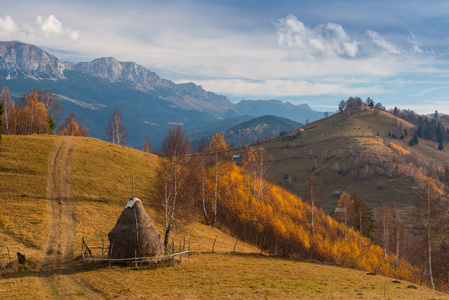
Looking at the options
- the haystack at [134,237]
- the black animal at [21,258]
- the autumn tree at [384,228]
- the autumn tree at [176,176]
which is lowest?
the autumn tree at [384,228]

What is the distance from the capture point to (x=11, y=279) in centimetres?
2417

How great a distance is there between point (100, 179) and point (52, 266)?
32.5m

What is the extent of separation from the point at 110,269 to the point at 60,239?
34.5ft

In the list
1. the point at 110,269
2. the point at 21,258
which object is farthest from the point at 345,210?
the point at 21,258

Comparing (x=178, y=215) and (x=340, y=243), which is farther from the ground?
(x=178, y=215)

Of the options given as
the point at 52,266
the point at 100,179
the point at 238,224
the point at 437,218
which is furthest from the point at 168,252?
the point at 437,218

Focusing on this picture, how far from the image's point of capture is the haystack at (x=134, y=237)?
3031 cm

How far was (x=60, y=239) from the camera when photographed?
34969mm

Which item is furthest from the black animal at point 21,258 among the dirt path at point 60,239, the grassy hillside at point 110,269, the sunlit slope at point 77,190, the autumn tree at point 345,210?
the autumn tree at point 345,210

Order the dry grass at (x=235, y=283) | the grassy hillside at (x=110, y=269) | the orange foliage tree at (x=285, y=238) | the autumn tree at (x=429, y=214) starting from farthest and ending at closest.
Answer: the orange foliage tree at (x=285, y=238) → the autumn tree at (x=429, y=214) → the grassy hillside at (x=110, y=269) → the dry grass at (x=235, y=283)

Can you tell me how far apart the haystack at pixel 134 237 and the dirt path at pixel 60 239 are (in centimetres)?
431

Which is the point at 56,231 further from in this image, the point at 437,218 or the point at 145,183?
the point at 437,218

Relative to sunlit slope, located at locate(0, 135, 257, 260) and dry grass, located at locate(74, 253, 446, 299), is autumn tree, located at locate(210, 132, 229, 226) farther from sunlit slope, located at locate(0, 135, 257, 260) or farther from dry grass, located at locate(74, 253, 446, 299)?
dry grass, located at locate(74, 253, 446, 299)

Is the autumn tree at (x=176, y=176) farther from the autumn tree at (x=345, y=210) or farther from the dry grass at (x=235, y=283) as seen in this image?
the autumn tree at (x=345, y=210)
